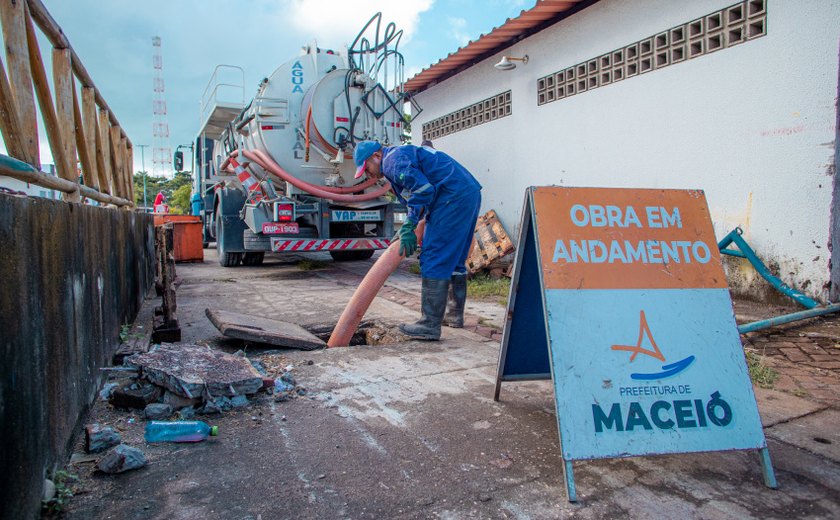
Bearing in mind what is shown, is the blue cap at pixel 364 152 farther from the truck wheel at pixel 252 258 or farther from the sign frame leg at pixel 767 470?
the truck wheel at pixel 252 258

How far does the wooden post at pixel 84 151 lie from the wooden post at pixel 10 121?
1.38m

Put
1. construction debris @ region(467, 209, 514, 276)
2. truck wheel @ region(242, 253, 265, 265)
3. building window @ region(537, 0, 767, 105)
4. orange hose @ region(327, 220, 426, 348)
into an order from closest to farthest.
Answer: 1. orange hose @ region(327, 220, 426, 348)
2. building window @ region(537, 0, 767, 105)
3. construction debris @ region(467, 209, 514, 276)
4. truck wheel @ region(242, 253, 265, 265)

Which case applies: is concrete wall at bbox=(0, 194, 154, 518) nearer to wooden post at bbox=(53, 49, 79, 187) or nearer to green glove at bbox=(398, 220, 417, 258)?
wooden post at bbox=(53, 49, 79, 187)

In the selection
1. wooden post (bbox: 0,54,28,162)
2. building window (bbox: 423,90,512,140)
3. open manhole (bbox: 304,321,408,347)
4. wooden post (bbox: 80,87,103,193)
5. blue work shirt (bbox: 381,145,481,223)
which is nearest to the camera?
wooden post (bbox: 0,54,28,162)

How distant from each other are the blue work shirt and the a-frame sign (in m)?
1.63

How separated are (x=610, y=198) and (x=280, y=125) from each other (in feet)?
20.8

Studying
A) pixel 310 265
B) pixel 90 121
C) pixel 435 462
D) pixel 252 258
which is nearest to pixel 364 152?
pixel 90 121

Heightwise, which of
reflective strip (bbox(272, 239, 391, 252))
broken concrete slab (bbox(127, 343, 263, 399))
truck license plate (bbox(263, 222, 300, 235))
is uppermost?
truck license plate (bbox(263, 222, 300, 235))

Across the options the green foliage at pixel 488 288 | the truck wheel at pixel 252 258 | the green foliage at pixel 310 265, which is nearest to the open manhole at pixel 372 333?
the green foliage at pixel 488 288

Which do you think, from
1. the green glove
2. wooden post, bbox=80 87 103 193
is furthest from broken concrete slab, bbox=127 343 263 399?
the green glove

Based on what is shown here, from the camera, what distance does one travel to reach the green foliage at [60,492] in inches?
71.1

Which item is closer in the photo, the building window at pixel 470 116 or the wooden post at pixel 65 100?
the wooden post at pixel 65 100

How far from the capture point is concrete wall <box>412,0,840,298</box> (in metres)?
4.68

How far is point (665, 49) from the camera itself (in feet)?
19.8
